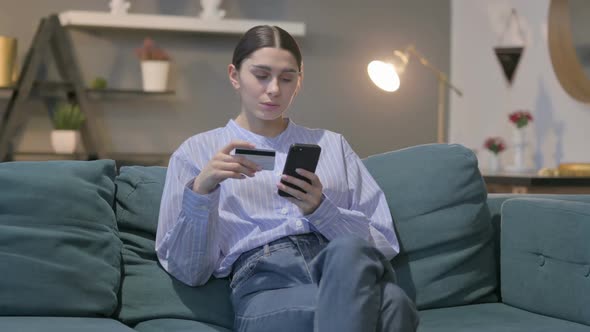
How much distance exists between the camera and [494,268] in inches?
91.6

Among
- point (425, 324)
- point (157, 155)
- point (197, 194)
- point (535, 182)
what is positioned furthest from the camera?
point (157, 155)

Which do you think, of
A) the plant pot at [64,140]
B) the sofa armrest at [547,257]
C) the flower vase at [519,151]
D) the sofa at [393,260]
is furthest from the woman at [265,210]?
the plant pot at [64,140]

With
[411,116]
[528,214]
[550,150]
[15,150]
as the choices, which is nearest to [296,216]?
[528,214]

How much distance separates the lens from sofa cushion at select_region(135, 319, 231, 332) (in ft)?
6.23

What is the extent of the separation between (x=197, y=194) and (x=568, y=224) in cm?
93

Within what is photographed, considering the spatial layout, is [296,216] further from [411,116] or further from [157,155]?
[411,116]

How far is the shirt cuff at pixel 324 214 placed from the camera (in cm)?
193

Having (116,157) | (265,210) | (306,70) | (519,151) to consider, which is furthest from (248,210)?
(306,70)

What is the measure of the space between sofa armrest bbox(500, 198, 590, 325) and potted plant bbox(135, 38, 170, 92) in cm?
292

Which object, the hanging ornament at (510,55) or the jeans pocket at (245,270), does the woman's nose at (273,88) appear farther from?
the hanging ornament at (510,55)

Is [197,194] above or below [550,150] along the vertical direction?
above

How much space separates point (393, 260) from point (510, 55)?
2872mm

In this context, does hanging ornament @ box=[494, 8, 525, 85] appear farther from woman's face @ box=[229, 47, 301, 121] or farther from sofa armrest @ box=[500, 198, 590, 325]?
woman's face @ box=[229, 47, 301, 121]

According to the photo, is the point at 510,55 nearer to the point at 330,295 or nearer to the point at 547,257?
the point at 547,257
